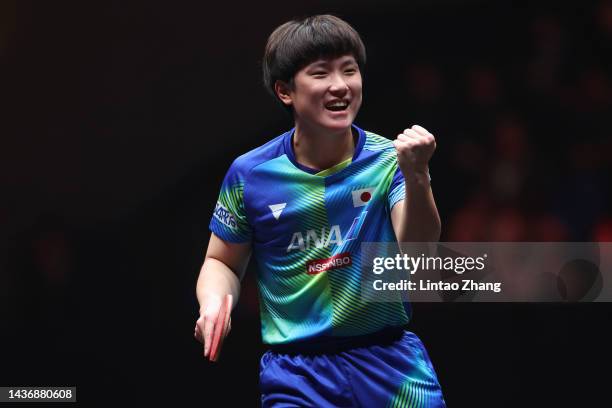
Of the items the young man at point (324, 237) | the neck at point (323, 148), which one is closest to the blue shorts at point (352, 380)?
the young man at point (324, 237)

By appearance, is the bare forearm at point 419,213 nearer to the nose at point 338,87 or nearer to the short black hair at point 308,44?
the nose at point 338,87

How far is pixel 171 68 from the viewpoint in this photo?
201 inches

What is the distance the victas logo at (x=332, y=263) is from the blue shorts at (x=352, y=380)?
0.24m

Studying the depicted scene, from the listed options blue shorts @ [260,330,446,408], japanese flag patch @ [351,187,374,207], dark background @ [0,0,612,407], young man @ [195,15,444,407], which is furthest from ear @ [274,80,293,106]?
dark background @ [0,0,612,407]

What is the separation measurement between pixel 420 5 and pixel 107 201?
1.55 meters

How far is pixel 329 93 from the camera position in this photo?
340 centimetres

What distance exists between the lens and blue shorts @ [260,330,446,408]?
11.0ft

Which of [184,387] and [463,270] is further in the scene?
[184,387]

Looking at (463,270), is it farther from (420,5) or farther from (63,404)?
(63,404)

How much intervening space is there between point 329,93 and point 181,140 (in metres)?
1.80

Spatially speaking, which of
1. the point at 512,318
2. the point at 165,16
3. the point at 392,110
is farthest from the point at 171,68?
the point at 512,318

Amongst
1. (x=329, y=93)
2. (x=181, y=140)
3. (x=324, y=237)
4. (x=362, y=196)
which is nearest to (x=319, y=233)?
(x=324, y=237)

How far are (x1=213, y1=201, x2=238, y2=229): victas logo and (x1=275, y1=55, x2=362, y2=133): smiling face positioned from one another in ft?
1.18

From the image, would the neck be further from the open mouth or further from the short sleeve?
the short sleeve
